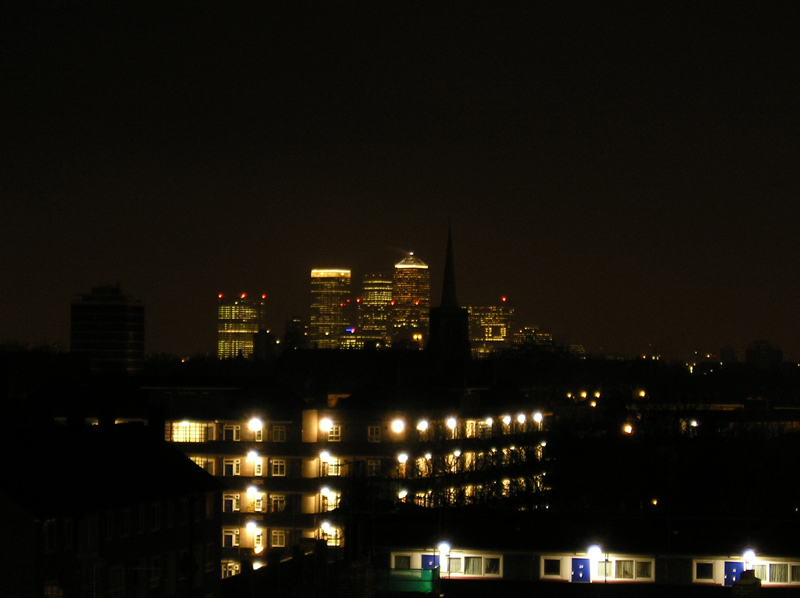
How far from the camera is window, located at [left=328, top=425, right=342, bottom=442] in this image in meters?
78.2

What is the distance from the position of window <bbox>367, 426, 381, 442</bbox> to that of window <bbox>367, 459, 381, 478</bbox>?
185 cm

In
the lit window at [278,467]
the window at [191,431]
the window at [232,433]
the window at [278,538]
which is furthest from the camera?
the window at [232,433]

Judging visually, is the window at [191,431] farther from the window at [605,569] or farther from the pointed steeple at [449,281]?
the pointed steeple at [449,281]

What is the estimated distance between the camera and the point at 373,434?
7969 cm

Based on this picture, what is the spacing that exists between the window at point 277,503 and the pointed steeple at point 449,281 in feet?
358

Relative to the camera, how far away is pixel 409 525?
43.4 metres

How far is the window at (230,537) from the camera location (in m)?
70.4

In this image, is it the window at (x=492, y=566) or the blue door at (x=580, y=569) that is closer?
the blue door at (x=580, y=569)

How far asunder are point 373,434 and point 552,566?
125 feet

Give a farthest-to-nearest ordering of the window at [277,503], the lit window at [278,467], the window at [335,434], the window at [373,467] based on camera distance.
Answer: the window at [335,434], the window at [373,467], the lit window at [278,467], the window at [277,503]

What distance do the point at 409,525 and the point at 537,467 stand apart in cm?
3954

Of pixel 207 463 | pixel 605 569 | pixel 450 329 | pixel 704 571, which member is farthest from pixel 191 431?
pixel 450 329

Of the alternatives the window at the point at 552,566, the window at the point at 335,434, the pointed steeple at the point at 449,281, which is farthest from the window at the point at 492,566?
the pointed steeple at the point at 449,281

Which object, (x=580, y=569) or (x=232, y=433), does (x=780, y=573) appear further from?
(x=232, y=433)
